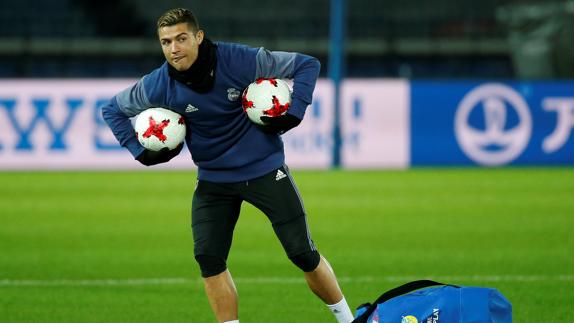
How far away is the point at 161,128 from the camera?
6.70m

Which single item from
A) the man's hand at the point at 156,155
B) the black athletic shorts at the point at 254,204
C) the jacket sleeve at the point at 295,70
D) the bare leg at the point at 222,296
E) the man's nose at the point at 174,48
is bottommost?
the bare leg at the point at 222,296

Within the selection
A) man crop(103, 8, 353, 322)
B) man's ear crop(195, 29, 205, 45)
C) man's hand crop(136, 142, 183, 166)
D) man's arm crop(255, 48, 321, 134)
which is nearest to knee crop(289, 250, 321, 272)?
man crop(103, 8, 353, 322)

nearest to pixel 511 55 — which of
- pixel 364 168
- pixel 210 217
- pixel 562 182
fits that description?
pixel 364 168

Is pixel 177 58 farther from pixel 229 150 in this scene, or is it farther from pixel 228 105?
pixel 229 150

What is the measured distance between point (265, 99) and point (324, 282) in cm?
119

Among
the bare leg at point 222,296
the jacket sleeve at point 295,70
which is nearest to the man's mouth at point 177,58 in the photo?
the jacket sleeve at point 295,70

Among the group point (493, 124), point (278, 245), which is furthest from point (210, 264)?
point (493, 124)

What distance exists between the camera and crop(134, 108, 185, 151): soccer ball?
6699mm

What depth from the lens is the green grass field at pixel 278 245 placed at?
855cm

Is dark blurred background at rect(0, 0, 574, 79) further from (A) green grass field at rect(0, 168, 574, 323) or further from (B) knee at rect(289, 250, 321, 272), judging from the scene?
(B) knee at rect(289, 250, 321, 272)

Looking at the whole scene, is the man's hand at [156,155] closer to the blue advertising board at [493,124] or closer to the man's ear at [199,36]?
the man's ear at [199,36]

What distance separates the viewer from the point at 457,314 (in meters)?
6.29

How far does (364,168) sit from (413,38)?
8.88 metres

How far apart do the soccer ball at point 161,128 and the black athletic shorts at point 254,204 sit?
0.36 metres
